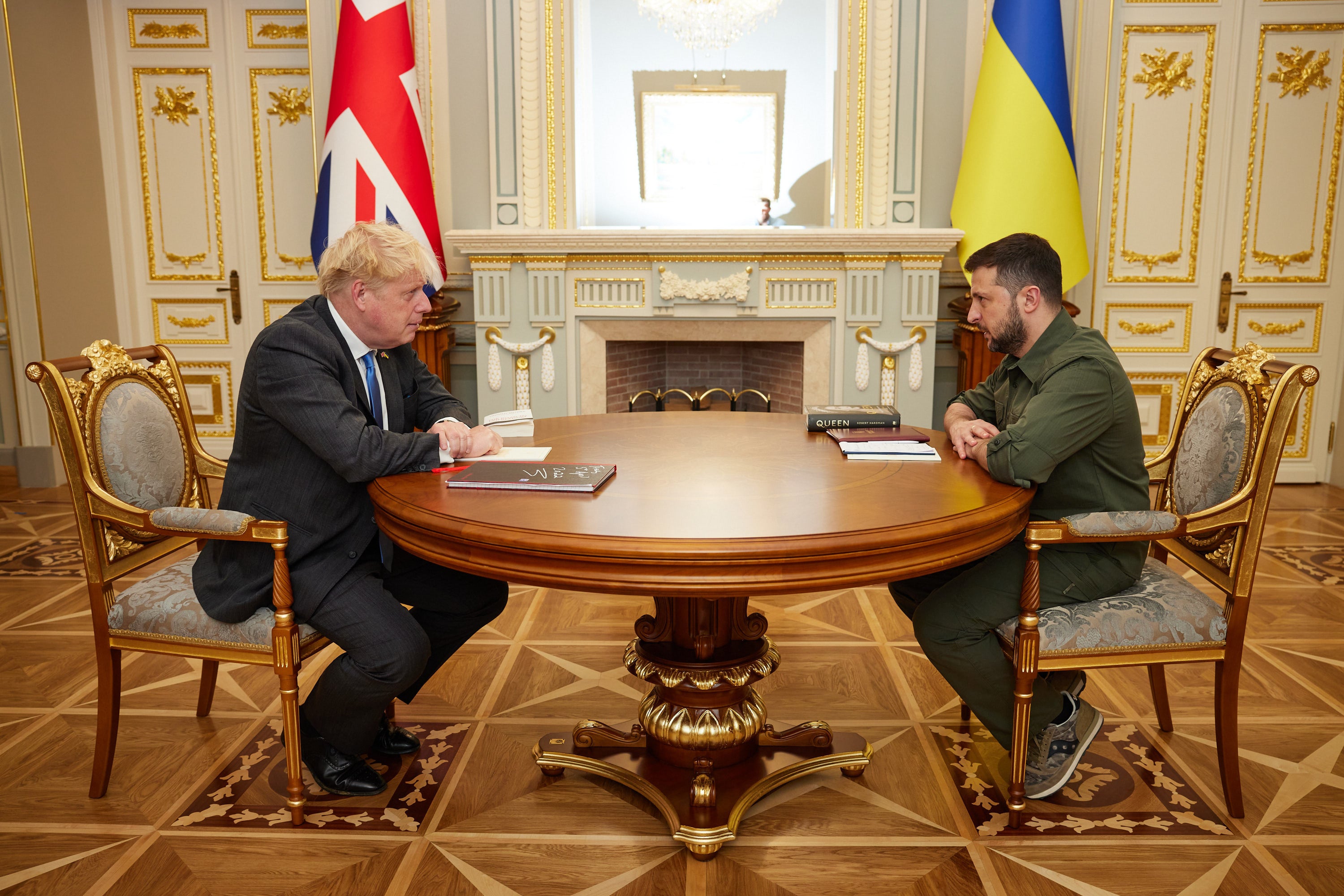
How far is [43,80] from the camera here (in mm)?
4766

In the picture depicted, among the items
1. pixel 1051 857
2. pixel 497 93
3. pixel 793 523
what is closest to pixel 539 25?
pixel 497 93

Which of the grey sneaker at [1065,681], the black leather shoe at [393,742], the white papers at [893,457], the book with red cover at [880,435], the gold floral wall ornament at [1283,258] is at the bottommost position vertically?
the black leather shoe at [393,742]

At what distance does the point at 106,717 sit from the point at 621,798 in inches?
44.2

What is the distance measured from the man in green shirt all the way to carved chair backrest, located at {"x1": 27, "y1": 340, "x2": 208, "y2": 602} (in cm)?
171

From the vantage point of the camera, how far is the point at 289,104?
500cm

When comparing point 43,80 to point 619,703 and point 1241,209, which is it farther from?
point 1241,209

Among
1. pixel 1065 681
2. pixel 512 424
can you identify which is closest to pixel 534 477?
pixel 512 424

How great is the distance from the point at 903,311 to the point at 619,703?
8.92 feet

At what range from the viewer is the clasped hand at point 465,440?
198 cm

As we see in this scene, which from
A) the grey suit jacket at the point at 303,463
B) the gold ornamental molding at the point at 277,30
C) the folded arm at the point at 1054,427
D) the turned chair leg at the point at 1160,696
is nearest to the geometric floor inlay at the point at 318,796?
the grey suit jacket at the point at 303,463

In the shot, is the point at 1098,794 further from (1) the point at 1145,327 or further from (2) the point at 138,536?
(1) the point at 1145,327

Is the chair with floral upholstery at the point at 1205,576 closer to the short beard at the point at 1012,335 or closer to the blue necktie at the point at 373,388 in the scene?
the short beard at the point at 1012,335

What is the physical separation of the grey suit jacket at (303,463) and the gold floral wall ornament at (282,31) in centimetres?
366

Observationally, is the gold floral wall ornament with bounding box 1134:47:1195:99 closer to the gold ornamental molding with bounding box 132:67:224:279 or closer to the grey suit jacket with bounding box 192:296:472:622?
the grey suit jacket with bounding box 192:296:472:622
